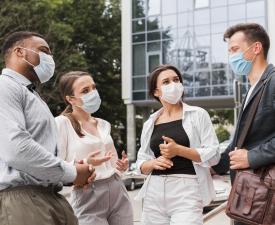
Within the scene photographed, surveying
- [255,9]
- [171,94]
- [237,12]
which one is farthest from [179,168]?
[237,12]

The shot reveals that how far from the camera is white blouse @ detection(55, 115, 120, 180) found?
154 inches

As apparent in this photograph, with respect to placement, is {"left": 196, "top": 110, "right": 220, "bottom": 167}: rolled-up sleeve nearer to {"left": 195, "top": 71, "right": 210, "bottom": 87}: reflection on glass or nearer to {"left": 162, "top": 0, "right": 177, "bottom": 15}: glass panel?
{"left": 195, "top": 71, "right": 210, "bottom": 87}: reflection on glass

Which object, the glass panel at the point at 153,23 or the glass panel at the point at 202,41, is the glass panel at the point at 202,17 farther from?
the glass panel at the point at 153,23

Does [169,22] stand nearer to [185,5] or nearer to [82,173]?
[185,5]

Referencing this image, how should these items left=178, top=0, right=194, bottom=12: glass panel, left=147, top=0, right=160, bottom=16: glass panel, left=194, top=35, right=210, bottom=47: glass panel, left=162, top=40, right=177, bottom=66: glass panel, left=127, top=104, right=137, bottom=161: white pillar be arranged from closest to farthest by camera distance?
1. left=194, top=35, right=210, bottom=47: glass panel
2. left=178, top=0, right=194, bottom=12: glass panel
3. left=162, top=40, right=177, bottom=66: glass panel
4. left=147, top=0, right=160, bottom=16: glass panel
5. left=127, top=104, right=137, bottom=161: white pillar

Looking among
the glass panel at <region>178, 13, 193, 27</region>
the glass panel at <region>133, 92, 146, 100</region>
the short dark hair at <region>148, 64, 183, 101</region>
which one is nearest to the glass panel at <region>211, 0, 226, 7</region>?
the glass panel at <region>178, 13, 193, 27</region>

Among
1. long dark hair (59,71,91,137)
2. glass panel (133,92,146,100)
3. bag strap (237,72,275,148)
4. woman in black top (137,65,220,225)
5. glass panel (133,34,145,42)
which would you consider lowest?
woman in black top (137,65,220,225)

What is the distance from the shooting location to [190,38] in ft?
89.0

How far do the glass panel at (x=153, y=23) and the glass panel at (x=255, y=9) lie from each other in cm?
542

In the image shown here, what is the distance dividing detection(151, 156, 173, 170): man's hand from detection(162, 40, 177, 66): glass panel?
24.1 metres

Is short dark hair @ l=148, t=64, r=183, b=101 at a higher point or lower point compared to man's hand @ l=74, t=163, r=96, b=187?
higher

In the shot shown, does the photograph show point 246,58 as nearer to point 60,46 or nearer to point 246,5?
point 60,46

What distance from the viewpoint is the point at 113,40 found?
30375 millimetres

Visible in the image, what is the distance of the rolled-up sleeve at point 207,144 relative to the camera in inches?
151
